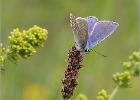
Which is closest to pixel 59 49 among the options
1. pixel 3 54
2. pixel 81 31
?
pixel 81 31

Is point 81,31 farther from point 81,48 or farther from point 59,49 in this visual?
point 59,49

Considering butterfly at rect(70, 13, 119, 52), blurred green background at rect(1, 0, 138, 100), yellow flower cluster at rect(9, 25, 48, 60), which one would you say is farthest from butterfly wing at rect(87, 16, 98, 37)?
blurred green background at rect(1, 0, 138, 100)

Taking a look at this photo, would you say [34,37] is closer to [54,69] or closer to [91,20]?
[91,20]

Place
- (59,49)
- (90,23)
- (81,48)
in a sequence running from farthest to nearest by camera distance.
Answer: (59,49) → (90,23) → (81,48)

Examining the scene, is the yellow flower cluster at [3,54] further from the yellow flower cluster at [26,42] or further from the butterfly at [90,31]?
the butterfly at [90,31]

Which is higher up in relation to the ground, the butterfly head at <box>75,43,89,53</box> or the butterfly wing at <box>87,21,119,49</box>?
the butterfly wing at <box>87,21,119,49</box>

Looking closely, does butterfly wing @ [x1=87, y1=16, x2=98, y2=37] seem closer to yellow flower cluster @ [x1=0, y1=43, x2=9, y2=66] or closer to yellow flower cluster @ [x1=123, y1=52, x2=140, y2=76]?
yellow flower cluster @ [x1=123, y1=52, x2=140, y2=76]

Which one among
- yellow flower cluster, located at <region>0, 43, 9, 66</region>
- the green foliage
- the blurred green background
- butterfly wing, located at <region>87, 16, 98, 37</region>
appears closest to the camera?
yellow flower cluster, located at <region>0, 43, 9, 66</region>
